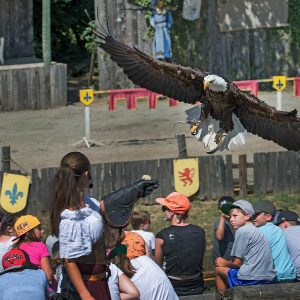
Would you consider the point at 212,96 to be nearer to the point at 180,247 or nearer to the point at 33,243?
the point at 180,247

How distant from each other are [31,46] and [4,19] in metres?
1.09

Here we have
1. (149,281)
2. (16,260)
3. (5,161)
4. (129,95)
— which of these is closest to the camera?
(16,260)

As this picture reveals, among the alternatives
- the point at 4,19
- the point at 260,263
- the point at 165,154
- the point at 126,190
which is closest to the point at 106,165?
the point at 165,154

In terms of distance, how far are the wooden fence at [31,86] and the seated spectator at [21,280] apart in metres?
15.5

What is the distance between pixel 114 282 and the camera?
25.7ft

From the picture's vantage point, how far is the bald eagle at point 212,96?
39.0ft

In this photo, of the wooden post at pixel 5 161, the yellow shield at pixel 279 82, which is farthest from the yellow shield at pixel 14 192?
the yellow shield at pixel 279 82

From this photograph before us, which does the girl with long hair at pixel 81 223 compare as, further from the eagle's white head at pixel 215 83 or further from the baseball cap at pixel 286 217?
the eagle's white head at pixel 215 83

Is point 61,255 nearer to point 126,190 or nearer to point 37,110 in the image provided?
point 126,190

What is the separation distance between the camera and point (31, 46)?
27625 millimetres

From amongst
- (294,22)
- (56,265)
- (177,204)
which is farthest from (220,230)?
(294,22)

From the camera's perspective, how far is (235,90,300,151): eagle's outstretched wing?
11.9 m

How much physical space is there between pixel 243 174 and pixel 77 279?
10.2m

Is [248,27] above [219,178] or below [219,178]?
above
